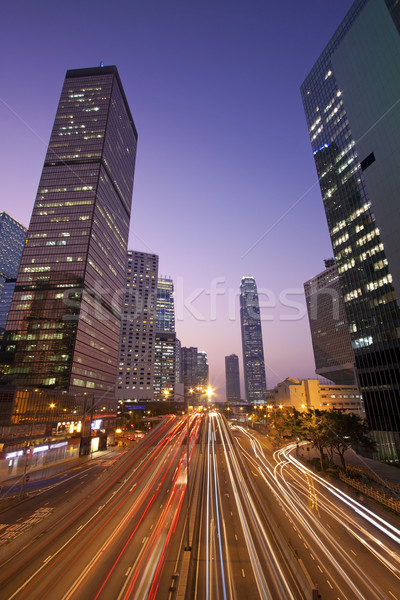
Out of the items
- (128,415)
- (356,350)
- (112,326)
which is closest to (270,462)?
(356,350)

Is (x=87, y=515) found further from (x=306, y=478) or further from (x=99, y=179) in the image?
(x=99, y=179)

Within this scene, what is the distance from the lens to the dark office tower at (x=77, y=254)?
326 feet

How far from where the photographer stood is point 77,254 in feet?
361

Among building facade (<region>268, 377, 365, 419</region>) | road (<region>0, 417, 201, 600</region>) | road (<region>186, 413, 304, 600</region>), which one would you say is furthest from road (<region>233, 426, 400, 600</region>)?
building facade (<region>268, 377, 365, 419</region>)

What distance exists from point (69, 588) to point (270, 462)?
4557 centimetres

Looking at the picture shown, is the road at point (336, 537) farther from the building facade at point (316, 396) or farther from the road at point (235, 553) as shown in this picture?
the building facade at point (316, 396)

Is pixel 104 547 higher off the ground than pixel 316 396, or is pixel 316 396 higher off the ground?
pixel 316 396

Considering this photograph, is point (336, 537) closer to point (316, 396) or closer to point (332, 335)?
point (316, 396)

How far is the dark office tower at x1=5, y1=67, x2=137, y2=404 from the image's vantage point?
326 feet

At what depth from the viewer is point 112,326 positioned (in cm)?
13088

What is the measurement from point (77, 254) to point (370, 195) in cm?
9805

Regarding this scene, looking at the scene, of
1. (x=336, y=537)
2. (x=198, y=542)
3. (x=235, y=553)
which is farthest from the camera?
(x=336, y=537)

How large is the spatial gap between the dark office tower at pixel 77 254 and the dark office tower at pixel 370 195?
80648mm

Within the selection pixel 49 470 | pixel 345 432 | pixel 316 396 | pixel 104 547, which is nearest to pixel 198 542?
pixel 104 547
